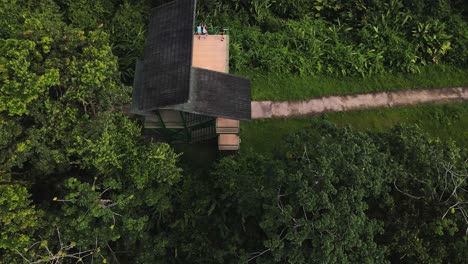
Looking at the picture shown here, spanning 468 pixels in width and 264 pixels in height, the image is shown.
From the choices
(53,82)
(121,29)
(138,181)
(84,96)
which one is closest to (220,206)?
(138,181)

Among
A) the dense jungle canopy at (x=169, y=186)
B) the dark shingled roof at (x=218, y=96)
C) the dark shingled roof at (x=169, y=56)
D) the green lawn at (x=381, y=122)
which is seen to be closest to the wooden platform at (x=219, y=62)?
the dense jungle canopy at (x=169, y=186)

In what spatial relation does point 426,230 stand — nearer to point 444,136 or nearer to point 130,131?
point 444,136

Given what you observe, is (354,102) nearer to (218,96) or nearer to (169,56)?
(218,96)

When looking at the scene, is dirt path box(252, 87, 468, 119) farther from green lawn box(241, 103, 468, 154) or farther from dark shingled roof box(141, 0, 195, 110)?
dark shingled roof box(141, 0, 195, 110)

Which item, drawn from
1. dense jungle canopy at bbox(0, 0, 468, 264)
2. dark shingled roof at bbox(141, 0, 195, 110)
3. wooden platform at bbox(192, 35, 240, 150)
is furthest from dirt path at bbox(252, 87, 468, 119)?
dark shingled roof at bbox(141, 0, 195, 110)

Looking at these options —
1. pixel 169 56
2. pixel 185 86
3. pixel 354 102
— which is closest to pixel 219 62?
pixel 169 56
